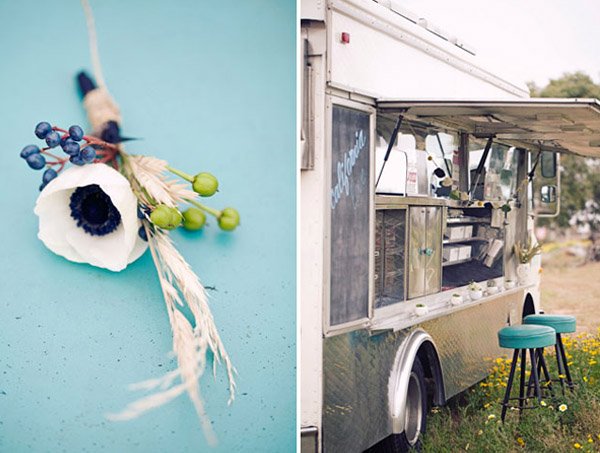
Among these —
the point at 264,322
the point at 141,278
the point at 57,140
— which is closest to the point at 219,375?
the point at 264,322

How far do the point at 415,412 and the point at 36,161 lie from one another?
3.02 m

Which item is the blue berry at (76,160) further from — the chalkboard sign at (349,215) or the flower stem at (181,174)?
the chalkboard sign at (349,215)

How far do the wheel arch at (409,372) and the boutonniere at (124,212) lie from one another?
1.89 m

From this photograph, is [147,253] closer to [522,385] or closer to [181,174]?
[181,174]

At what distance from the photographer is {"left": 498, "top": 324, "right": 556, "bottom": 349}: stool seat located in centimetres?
498

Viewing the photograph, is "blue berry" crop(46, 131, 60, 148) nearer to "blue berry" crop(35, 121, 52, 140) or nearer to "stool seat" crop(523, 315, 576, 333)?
"blue berry" crop(35, 121, 52, 140)

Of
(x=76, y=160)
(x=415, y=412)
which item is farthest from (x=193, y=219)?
(x=415, y=412)

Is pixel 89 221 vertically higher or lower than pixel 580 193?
higher

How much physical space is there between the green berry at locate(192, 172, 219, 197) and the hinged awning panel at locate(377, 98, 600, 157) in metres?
1.78

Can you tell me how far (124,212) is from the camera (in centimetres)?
248

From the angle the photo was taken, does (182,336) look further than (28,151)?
Yes

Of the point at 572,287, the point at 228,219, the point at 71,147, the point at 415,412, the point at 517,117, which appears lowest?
the point at 572,287

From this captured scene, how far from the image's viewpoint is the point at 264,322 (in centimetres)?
271

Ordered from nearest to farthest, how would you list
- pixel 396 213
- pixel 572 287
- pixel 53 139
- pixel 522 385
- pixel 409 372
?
pixel 53 139
pixel 409 372
pixel 396 213
pixel 522 385
pixel 572 287
